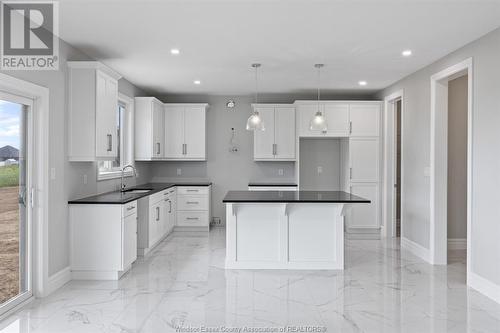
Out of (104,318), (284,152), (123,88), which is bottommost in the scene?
(104,318)

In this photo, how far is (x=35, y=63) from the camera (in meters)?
3.53

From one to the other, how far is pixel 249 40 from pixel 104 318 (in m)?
2.99

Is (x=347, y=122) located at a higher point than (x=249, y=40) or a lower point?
lower

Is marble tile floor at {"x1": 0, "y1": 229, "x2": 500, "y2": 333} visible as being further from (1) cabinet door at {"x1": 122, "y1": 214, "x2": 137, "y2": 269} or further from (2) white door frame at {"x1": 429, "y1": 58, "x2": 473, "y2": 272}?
(2) white door frame at {"x1": 429, "y1": 58, "x2": 473, "y2": 272}

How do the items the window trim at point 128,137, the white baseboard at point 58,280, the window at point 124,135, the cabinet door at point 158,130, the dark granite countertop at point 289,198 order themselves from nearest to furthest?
the white baseboard at point 58,280
the dark granite countertop at point 289,198
the window at point 124,135
the window trim at point 128,137
the cabinet door at point 158,130

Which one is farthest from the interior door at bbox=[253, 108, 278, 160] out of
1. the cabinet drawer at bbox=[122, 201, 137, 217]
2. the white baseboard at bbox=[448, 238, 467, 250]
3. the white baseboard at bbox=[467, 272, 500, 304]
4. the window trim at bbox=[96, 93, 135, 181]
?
the white baseboard at bbox=[467, 272, 500, 304]

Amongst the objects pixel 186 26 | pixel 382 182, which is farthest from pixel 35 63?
pixel 382 182

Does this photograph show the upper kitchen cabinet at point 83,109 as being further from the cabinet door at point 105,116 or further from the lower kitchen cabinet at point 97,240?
the lower kitchen cabinet at point 97,240

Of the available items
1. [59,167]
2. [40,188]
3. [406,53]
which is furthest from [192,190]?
[406,53]

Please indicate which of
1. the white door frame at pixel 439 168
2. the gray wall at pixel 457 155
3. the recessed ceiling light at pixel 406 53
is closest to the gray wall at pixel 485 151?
the white door frame at pixel 439 168

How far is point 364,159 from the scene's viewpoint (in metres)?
6.67

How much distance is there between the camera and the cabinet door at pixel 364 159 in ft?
21.8

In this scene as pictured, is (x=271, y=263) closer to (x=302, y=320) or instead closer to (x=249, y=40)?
(x=302, y=320)

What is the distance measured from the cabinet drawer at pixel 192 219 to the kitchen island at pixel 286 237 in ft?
7.72
